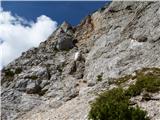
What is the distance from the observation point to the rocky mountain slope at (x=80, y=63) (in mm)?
43406

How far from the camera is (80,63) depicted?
52.6 metres

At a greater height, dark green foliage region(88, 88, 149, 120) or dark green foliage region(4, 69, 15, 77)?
dark green foliage region(4, 69, 15, 77)

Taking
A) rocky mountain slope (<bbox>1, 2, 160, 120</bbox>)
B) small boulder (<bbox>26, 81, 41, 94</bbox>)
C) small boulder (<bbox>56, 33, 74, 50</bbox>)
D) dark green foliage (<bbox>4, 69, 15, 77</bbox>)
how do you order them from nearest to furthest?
rocky mountain slope (<bbox>1, 2, 160, 120</bbox>)
small boulder (<bbox>26, 81, 41, 94</bbox>)
dark green foliage (<bbox>4, 69, 15, 77</bbox>)
small boulder (<bbox>56, 33, 74, 50</bbox>)

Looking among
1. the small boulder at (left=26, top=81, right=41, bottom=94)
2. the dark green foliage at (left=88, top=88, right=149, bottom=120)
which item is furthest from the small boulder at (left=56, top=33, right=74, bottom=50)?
the dark green foliage at (left=88, top=88, right=149, bottom=120)

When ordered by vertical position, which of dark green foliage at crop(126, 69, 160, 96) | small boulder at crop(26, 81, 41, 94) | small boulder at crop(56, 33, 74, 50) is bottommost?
dark green foliage at crop(126, 69, 160, 96)

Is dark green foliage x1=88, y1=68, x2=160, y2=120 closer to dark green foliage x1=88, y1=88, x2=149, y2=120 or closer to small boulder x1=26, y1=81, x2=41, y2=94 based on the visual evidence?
Result: dark green foliage x1=88, y1=88, x2=149, y2=120

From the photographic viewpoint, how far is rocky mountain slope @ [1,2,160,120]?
43406mm

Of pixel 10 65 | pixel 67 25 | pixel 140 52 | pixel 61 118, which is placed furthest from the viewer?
pixel 67 25

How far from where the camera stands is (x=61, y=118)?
118ft

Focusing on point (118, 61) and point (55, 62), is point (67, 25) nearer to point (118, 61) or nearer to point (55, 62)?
point (55, 62)

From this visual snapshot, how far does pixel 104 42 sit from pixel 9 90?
45.6ft

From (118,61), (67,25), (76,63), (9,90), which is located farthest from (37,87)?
(67,25)

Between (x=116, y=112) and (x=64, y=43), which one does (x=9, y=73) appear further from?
(x=116, y=112)

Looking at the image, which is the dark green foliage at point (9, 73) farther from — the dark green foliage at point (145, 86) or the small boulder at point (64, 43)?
the dark green foliage at point (145, 86)
